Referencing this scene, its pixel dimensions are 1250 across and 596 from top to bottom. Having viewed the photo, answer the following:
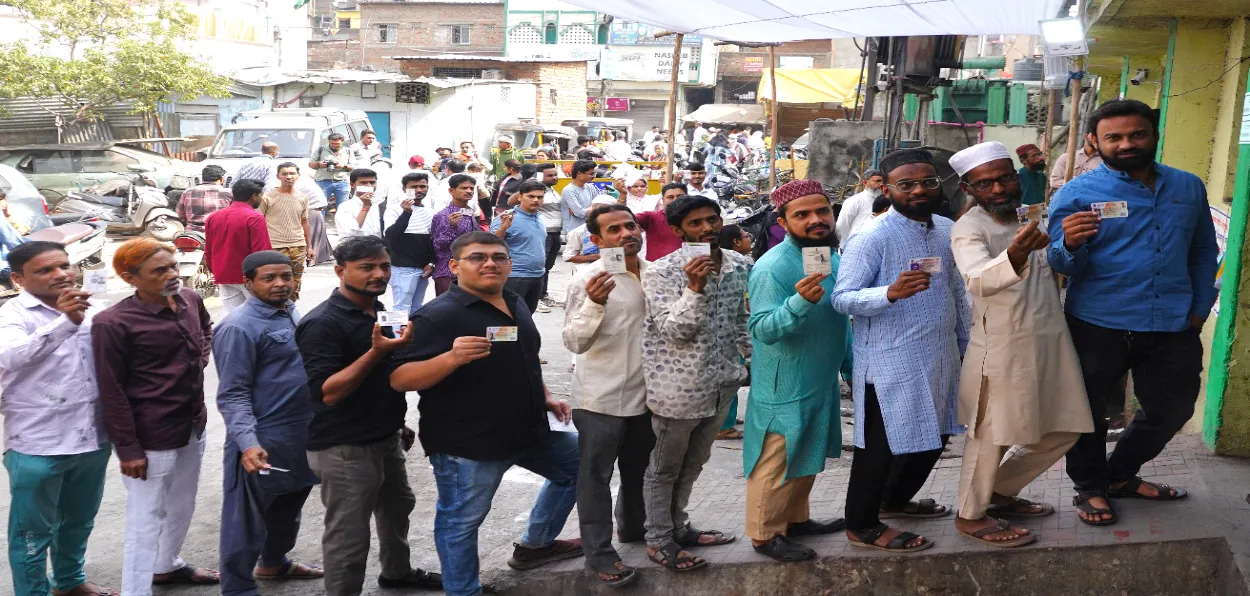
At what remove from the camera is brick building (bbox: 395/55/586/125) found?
A: 1486 inches

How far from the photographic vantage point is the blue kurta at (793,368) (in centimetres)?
419

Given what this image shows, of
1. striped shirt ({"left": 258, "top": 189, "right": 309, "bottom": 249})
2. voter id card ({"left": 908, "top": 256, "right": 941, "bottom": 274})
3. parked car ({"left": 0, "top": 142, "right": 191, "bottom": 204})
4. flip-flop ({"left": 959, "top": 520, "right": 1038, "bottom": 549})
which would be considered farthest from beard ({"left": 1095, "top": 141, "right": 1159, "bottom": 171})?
parked car ({"left": 0, "top": 142, "right": 191, "bottom": 204})

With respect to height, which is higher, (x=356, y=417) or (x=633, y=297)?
(x=633, y=297)

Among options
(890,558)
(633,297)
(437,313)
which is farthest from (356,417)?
(890,558)

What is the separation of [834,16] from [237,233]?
470cm

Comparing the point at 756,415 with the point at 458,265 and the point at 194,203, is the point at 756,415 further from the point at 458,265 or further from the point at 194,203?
the point at 194,203

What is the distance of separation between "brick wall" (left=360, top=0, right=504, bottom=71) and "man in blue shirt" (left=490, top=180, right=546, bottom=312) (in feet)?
136

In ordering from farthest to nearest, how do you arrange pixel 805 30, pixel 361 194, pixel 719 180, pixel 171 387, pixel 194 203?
1. pixel 719 180
2. pixel 194 203
3. pixel 361 194
4. pixel 805 30
5. pixel 171 387

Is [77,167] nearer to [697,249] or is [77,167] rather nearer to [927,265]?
[697,249]

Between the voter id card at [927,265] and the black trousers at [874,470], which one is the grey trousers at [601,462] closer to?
the black trousers at [874,470]

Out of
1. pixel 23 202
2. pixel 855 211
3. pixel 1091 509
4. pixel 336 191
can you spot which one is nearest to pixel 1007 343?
pixel 1091 509

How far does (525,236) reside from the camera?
870 cm

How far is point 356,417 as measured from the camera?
4312 millimetres

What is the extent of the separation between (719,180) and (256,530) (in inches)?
715
